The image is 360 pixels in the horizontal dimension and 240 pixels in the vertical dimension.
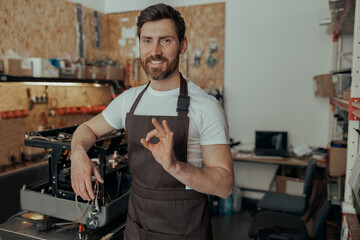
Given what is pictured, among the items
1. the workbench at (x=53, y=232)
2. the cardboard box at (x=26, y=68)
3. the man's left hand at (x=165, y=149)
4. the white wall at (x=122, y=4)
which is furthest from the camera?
the white wall at (x=122, y=4)

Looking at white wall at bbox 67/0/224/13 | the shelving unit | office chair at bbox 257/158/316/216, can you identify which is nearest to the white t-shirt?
the shelving unit

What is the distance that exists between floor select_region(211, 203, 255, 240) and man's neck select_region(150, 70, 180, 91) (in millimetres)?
2441

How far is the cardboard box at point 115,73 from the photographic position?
14.6 feet

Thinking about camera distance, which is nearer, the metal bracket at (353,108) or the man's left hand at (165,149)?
the man's left hand at (165,149)

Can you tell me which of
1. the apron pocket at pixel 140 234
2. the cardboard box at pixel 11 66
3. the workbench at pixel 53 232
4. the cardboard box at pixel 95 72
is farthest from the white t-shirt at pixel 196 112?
the cardboard box at pixel 95 72

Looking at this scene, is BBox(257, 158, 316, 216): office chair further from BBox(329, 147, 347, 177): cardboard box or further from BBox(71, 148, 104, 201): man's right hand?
BBox(71, 148, 104, 201): man's right hand

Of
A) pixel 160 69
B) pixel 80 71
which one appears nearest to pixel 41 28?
pixel 80 71

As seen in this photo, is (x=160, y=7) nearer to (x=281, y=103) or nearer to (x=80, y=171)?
(x=80, y=171)

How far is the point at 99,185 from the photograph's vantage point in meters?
1.45

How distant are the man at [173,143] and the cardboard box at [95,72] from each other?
279cm

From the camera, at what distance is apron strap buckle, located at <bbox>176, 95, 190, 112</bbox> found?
1348 millimetres

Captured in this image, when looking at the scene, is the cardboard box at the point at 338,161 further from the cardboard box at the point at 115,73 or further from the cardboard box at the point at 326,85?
the cardboard box at the point at 115,73

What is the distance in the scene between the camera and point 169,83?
4.73ft

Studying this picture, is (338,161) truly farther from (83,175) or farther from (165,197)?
(83,175)
